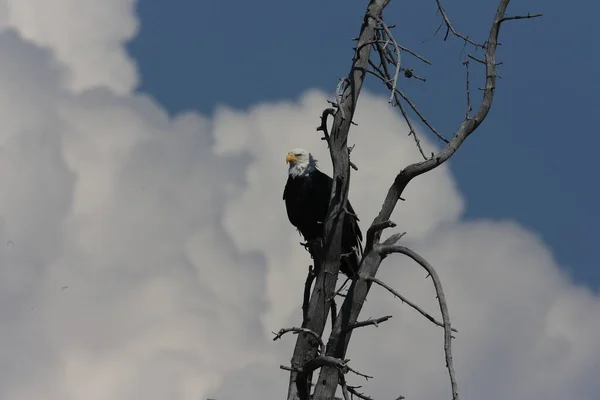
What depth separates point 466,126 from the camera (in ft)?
21.1

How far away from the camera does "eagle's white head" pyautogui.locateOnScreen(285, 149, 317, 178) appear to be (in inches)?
363

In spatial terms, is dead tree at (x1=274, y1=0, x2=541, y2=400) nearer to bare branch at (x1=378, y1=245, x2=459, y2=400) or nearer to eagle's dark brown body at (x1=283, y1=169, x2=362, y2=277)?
bare branch at (x1=378, y1=245, x2=459, y2=400)

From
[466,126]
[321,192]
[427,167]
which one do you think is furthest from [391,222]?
[321,192]

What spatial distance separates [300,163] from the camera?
9.31 metres

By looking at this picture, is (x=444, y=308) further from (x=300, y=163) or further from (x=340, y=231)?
(x=300, y=163)

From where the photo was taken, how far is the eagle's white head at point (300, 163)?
9211 mm

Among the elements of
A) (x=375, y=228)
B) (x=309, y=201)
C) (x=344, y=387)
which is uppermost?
(x=309, y=201)

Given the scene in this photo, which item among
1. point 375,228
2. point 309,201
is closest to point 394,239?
point 375,228

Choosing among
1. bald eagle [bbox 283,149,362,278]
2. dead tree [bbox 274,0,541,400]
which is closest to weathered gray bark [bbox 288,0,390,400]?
dead tree [bbox 274,0,541,400]

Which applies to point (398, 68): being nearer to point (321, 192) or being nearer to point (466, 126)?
point (466, 126)

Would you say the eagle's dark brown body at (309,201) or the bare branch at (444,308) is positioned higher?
the eagle's dark brown body at (309,201)

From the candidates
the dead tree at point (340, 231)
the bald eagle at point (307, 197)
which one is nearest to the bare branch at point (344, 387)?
→ the dead tree at point (340, 231)

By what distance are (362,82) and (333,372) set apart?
81.7 inches

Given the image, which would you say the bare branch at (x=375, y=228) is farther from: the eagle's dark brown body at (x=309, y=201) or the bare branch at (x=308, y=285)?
the eagle's dark brown body at (x=309, y=201)
